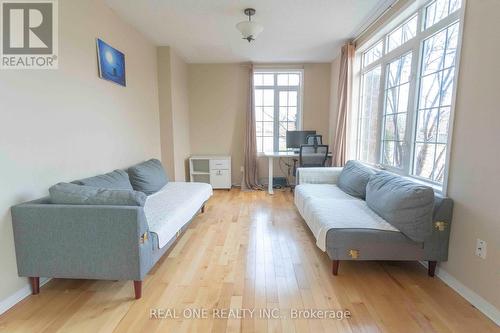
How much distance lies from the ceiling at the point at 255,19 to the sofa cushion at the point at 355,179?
1.81 metres

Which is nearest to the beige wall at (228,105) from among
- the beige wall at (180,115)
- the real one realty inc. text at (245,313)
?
the beige wall at (180,115)

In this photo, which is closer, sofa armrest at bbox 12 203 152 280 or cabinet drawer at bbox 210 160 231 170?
sofa armrest at bbox 12 203 152 280

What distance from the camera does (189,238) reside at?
9.41 feet

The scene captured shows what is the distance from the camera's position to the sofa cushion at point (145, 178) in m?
3.03

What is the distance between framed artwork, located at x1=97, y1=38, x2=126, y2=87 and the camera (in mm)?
2631

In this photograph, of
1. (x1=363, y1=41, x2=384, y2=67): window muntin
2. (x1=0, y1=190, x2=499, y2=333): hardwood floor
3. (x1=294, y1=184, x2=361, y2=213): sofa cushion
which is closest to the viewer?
(x1=0, y1=190, x2=499, y2=333): hardwood floor

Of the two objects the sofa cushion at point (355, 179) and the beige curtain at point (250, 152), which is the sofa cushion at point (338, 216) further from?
the beige curtain at point (250, 152)

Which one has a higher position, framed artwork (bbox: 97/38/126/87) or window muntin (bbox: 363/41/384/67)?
window muntin (bbox: 363/41/384/67)

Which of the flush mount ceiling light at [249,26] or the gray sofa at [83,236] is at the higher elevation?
the flush mount ceiling light at [249,26]

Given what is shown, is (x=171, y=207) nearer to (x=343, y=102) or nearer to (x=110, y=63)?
(x=110, y=63)

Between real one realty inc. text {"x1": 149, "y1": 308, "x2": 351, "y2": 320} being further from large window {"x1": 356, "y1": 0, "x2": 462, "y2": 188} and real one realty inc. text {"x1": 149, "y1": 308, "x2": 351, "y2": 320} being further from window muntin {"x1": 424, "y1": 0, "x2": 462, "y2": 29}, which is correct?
window muntin {"x1": 424, "y1": 0, "x2": 462, "y2": 29}

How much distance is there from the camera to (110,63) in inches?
110

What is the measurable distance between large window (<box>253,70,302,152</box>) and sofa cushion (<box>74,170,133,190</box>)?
325 cm

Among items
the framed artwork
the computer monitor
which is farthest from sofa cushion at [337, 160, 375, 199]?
the framed artwork
